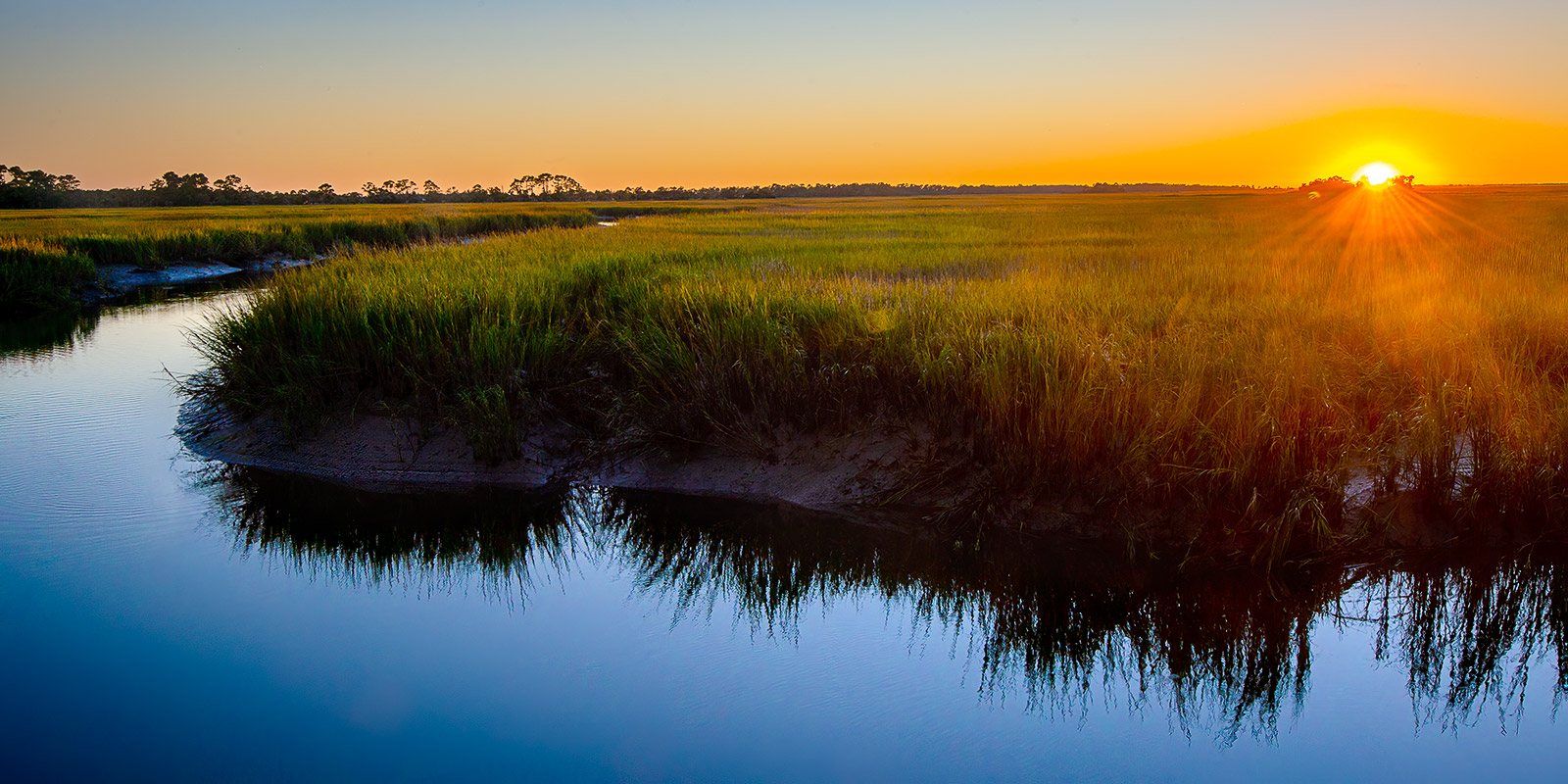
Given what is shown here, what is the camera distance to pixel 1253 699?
10.7 ft

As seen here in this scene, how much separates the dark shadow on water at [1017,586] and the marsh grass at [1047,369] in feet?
1.31

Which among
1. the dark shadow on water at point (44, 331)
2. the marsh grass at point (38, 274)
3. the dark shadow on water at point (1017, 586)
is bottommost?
the dark shadow on water at point (1017, 586)

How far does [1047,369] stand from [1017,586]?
1.20 metres

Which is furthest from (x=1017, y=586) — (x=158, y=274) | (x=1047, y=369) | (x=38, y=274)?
(x=158, y=274)

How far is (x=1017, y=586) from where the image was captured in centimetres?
419

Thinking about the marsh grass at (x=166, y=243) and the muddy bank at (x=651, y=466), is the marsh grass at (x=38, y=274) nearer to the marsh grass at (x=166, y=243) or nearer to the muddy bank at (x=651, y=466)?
the marsh grass at (x=166, y=243)

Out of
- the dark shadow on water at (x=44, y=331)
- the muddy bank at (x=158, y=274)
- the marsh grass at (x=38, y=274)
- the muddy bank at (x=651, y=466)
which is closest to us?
the muddy bank at (x=651, y=466)

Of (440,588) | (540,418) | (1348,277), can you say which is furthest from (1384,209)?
(440,588)

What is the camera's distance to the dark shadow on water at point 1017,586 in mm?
3402

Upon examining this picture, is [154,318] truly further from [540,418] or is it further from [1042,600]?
[1042,600]

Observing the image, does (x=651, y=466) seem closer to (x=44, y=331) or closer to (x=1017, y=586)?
(x=1017, y=586)

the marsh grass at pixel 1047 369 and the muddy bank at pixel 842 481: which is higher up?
the marsh grass at pixel 1047 369

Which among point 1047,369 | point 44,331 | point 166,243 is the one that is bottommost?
point 44,331

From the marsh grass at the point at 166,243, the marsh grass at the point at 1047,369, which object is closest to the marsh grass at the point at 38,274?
the marsh grass at the point at 166,243
